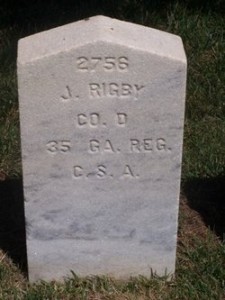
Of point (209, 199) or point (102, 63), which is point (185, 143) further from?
point (102, 63)

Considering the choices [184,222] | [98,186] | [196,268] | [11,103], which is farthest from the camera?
[11,103]

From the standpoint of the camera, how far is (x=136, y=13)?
7.00 m

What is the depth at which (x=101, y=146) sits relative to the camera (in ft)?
13.1

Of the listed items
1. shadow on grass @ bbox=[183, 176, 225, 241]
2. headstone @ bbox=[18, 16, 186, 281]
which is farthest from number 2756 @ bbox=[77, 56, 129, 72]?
shadow on grass @ bbox=[183, 176, 225, 241]

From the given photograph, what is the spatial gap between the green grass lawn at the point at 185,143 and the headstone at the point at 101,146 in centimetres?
12

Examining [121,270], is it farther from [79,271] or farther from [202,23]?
[202,23]

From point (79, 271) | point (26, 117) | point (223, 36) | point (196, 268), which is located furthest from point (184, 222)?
point (223, 36)

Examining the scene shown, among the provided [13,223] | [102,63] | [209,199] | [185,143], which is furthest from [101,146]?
[185,143]

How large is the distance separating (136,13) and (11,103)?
1.52 m

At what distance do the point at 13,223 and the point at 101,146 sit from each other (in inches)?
42.4

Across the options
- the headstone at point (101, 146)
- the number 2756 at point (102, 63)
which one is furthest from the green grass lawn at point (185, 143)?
the number 2756 at point (102, 63)

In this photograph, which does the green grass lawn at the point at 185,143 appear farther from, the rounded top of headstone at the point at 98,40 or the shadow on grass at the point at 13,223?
the rounded top of headstone at the point at 98,40

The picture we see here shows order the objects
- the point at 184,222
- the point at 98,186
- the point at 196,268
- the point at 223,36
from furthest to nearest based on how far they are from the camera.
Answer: the point at 223,36 → the point at 184,222 → the point at 196,268 → the point at 98,186

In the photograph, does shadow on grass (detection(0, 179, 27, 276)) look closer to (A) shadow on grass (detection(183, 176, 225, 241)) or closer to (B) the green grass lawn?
(B) the green grass lawn
